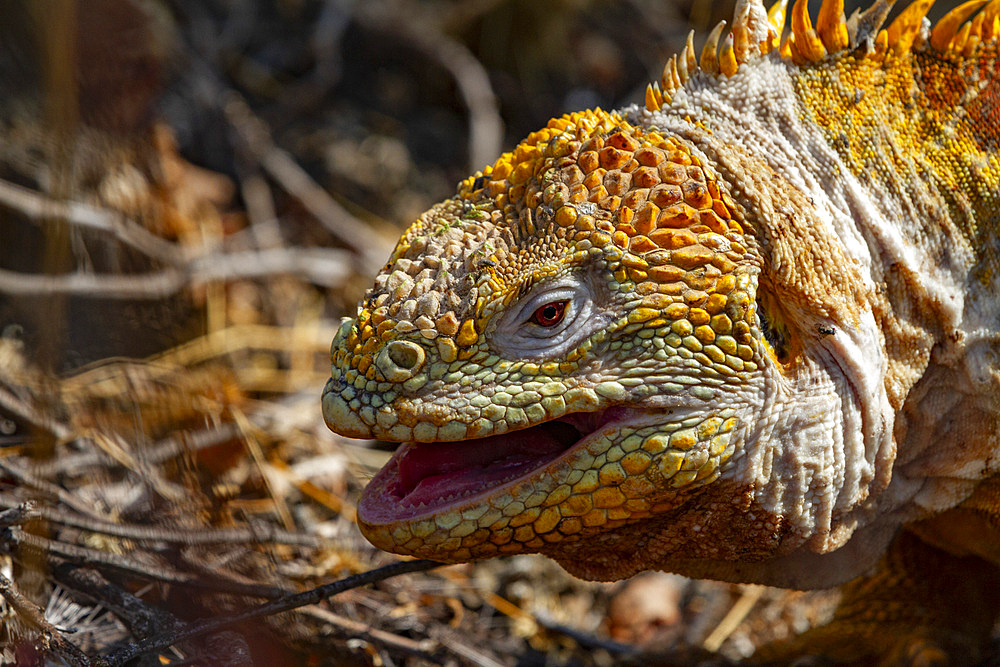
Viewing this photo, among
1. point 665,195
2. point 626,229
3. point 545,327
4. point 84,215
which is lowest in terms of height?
point 545,327

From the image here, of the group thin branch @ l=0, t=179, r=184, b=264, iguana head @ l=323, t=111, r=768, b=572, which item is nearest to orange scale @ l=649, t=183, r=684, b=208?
iguana head @ l=323, t=111, r=768, b=572

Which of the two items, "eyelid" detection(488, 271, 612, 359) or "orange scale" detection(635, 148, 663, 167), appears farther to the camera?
"orange scale" detection(635, 148, 663, 167)

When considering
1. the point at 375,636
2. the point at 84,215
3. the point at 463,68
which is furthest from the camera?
the point at 463,68

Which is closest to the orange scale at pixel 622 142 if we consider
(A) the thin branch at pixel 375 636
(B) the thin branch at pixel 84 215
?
(A) the thin branch at pixel 375 636

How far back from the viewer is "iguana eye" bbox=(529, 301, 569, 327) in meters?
2.24

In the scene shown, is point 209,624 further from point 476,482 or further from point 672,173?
point 672,173

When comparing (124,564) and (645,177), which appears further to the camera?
(124,564)

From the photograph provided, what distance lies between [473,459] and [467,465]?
0.08ft

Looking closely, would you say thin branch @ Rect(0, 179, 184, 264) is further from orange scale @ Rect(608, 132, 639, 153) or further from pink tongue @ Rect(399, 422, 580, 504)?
orange scale @ Rect(608, 132, 639, 153)

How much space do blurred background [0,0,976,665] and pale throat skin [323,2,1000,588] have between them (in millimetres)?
820

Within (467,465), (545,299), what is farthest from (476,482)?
(545,299)

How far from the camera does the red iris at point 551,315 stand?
88.2 inches

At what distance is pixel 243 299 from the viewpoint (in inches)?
212

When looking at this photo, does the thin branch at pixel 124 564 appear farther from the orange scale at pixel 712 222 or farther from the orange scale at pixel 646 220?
the orange scale at pixel 712 222
